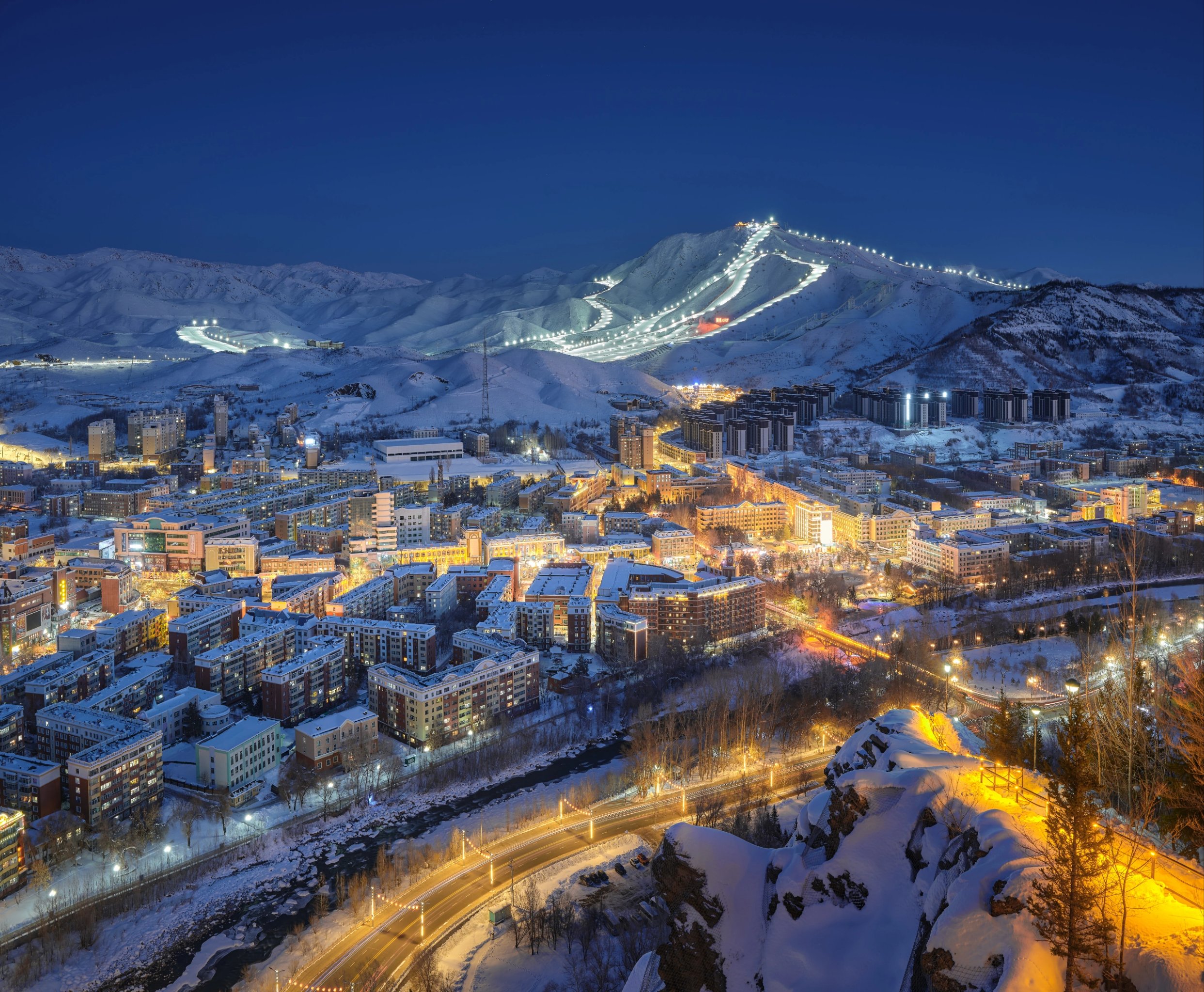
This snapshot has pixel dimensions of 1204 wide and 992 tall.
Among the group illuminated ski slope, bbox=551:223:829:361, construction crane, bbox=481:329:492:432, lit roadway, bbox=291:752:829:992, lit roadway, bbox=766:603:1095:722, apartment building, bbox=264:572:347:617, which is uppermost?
illuminated ski slope, bbox=551:223:829:361

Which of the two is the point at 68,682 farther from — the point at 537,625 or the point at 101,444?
the point at 101,444

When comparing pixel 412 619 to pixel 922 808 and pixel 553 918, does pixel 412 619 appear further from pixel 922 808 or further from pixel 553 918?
pixel 922 808

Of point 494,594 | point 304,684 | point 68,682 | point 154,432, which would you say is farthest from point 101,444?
point 304,684

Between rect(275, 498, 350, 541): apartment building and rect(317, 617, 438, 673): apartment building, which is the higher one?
rect(275, 498, 350, 541): apartment building

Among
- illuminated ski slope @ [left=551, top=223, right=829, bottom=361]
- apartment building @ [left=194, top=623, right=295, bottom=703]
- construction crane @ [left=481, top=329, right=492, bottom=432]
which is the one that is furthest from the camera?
illuminated ski slope @ [left=551, top=223, right=829, bottom=361]

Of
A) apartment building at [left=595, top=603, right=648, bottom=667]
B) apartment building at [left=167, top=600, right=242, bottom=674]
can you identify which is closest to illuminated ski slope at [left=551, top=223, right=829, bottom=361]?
apartment building at [left=595, top=603, right=648, bottom=667]

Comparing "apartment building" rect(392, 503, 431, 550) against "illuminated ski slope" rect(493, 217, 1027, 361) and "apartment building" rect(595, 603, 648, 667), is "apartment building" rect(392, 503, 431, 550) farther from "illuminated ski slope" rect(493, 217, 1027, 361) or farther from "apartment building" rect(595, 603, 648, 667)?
"illuminated ski slope" rect(493, 217, 1027, 361)
